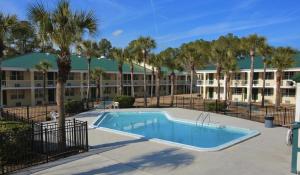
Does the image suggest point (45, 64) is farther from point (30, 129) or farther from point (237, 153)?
point (237, 153)

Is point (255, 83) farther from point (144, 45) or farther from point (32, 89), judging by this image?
point (32, 89)

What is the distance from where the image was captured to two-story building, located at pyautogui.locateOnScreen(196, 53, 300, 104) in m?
40.2

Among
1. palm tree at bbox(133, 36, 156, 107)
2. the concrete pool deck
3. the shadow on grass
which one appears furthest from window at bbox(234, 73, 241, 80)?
the shadow on grass

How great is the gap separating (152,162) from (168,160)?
711 millimetres

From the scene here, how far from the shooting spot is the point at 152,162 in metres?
10.5

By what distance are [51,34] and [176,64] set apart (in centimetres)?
2666

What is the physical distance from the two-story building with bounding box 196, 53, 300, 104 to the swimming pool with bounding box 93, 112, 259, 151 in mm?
22864

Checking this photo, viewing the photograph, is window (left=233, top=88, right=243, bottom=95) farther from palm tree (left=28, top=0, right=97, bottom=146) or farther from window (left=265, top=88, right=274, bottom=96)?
palm tree (left=28, top=0, right=97, bottom=146)

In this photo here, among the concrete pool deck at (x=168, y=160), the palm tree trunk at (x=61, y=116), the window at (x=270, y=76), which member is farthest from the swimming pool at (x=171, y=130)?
the window at (x=270, y=76)

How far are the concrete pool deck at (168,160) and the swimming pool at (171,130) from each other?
1121 millimetres

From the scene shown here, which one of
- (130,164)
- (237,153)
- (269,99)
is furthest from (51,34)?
(269,99)

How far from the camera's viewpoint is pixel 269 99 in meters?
42.6

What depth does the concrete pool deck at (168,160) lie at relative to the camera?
31.2 feet

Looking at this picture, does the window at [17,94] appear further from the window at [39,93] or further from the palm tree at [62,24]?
the palm tree at [62,24]
